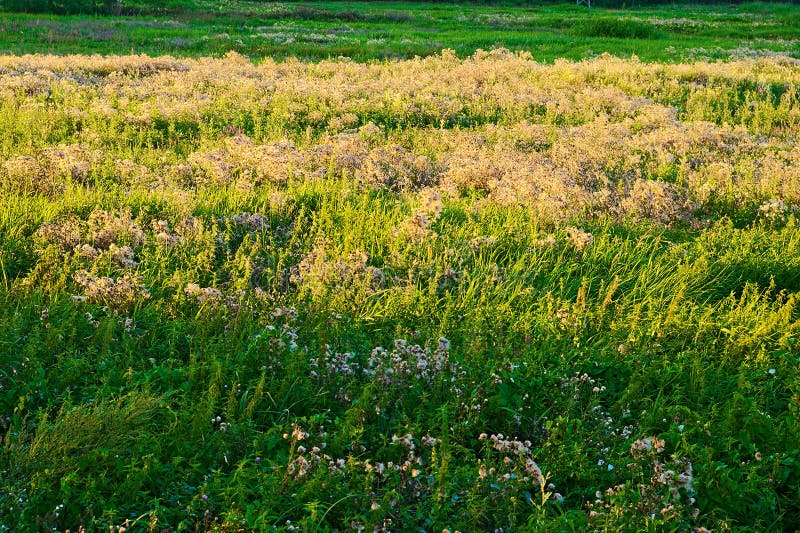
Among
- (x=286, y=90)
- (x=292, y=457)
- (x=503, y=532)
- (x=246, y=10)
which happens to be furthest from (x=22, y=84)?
(x=246, y=10)

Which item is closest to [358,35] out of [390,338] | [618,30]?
[618,30]

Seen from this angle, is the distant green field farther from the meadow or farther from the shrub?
the meadow

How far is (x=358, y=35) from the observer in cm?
3416

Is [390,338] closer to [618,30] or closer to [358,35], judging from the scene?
[358,35]

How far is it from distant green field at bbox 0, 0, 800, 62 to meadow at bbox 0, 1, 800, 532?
1780cm

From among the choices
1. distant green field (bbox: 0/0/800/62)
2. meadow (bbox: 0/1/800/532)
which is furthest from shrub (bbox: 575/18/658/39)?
meadow (bbox: 0/1/800/532)

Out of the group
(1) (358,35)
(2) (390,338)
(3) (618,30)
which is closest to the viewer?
(2) (390,338)

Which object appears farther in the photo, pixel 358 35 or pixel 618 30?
pixel 618 30

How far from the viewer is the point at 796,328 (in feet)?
17.6

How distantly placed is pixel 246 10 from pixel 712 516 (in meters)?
49.7

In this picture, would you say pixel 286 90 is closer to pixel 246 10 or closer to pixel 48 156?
pixel 48 156

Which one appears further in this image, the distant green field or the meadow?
the distant green field

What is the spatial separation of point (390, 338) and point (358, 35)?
105ft

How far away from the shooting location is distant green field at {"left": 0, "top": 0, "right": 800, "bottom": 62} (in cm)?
2645
